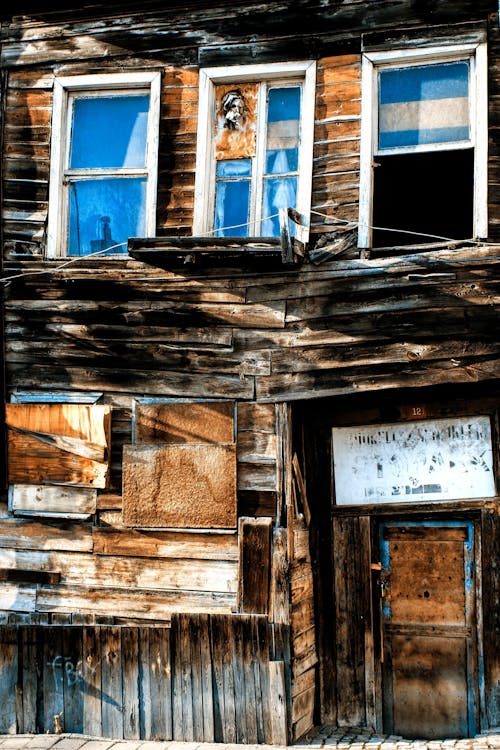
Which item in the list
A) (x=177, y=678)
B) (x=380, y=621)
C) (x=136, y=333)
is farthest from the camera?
(x=136, y=333)

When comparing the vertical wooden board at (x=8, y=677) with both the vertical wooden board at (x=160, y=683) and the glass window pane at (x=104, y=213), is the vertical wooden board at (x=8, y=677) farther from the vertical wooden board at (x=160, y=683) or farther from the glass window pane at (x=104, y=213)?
the glass window pane at (x=104, y=213)

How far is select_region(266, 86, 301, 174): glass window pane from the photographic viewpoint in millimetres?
8125

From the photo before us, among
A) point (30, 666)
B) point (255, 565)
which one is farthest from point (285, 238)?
point (30, 666)

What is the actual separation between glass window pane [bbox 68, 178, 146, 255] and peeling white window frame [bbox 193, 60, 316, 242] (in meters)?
0.68

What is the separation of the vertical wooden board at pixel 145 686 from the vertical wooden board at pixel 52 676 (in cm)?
76

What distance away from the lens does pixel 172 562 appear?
787 cm

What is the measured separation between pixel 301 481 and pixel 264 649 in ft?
5.19

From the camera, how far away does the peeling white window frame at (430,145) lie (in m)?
7.48

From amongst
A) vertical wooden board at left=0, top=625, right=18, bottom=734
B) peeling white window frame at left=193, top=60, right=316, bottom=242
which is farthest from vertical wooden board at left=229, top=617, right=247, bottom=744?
peeling white window frame at left=193, top=60, right=316, bottom=242

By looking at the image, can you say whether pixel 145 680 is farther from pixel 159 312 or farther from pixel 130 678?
pixel 159 312

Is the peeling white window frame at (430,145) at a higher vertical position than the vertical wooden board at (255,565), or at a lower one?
higher

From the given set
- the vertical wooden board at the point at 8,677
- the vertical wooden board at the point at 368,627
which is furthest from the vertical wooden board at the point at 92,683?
the vertical wooden board at the point at 368,627

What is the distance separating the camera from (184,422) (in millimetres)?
7945

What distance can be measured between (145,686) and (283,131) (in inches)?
211
